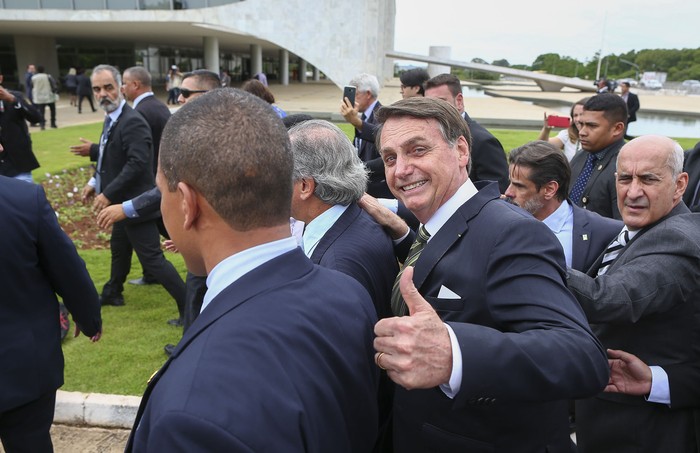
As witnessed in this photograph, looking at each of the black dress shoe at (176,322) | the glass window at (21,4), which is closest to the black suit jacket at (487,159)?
the black dress shoe at (176,322)

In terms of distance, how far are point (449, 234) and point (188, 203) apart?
0.91 meters

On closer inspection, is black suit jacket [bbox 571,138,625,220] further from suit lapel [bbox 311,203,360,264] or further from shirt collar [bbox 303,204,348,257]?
shirt collar [bbox 303,204,348,257]

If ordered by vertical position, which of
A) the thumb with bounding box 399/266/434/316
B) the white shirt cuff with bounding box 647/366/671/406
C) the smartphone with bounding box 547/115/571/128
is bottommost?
the white shirt cuff with bounding box 647/366/671/406

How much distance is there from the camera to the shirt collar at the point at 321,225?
8.13 ft

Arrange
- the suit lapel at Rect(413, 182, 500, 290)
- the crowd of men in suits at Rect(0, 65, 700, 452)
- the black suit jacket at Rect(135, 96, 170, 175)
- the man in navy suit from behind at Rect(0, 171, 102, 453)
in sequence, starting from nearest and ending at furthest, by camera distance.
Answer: the crowd of men in suits at Rect(0, 65, 700, 452) → the suit lapel at Rect(413, 182, 500, 290) → the man in navy suit from behind at Rect(0, 171, 102, 453) → the black suit jacket at Rect(135, 96, 170, 175)

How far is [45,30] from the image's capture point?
3250 centimetres

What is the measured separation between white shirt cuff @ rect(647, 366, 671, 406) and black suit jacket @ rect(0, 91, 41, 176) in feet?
22.8

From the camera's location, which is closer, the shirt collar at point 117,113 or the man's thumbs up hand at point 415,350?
the man's thumbs up hand at point 415,350

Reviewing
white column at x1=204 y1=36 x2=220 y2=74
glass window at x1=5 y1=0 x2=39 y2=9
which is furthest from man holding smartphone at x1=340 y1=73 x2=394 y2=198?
white column at x1=204 y1=36 x2=220 y2=74

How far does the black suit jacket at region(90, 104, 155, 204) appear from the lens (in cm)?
504

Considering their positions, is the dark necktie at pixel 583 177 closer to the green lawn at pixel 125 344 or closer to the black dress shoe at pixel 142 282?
the green lawn at pixel 125 344

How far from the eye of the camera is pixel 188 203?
4.39 ft

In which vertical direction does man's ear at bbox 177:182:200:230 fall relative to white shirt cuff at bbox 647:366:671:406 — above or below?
above

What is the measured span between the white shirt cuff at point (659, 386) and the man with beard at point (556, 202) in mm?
1150
